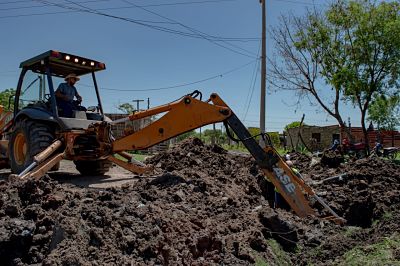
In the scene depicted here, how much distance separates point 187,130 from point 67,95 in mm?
2707

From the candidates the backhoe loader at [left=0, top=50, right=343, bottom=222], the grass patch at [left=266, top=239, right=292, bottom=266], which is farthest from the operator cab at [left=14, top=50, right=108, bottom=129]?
the grass patch at [left=266, top=239, right=292, bottom=266]

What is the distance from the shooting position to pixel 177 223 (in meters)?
5.02

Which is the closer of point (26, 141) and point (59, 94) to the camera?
point (26, 141)

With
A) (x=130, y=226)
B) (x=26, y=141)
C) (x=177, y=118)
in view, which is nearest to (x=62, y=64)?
(x=26, y=141)

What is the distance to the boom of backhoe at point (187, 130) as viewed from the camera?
22.1 feet

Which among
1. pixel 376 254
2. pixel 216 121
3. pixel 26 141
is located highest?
pixel 216 121

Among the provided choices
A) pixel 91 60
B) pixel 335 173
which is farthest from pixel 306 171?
pixel 91 60

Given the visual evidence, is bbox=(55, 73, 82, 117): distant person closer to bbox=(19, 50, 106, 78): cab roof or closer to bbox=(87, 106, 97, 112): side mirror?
bbox=(19, 50, 106, 78): cab roof

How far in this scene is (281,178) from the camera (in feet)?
22.0

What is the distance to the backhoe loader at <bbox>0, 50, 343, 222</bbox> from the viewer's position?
6.79m

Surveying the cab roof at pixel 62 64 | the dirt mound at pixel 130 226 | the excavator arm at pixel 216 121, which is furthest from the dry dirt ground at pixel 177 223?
the cab roof at pixel 62 64

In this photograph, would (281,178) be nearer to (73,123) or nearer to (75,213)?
(75,213)

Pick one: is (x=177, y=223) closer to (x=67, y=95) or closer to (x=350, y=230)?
(x=350, y=230)

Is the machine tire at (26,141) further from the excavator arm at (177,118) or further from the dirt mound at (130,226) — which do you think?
the dirt mound at (130,226)
